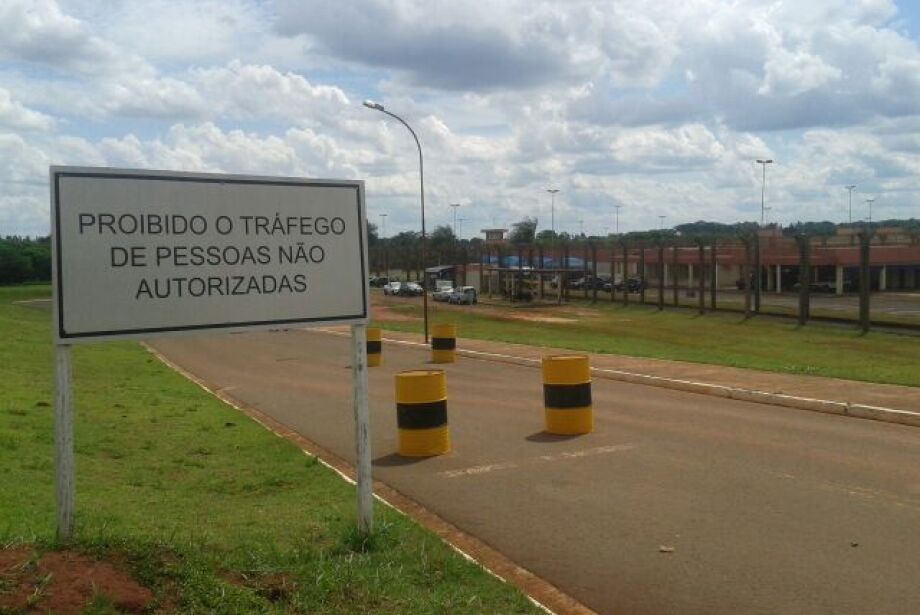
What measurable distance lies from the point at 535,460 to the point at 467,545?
300 centimetres

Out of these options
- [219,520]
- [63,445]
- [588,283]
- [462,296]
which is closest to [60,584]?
[63,445]

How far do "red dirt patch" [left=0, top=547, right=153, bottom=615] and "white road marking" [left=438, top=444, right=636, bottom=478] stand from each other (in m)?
5.02

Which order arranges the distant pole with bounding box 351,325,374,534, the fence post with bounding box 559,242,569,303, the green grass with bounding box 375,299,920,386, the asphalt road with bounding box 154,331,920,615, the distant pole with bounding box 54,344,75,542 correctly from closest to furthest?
the distant pole with bounding box 54,344,75,542 → the asphalt road with bounding box 154,331,920,615 → the distant pole with bounding box 351,325,374,534 → the green grass with bounding box 375,299,920,386 → the fence post with bounding box 559,242,569,303

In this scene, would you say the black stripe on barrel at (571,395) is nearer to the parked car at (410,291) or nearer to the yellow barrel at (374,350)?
the yellow barrel at (374,350)

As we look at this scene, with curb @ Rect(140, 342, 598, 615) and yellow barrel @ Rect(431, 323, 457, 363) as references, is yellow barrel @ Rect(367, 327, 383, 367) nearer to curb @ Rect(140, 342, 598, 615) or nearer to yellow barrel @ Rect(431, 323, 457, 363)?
yellow barrel @ Rect(431, 323, 457, 363)

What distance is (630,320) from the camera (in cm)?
5053

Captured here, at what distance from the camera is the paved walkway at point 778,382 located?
13203 millimetres

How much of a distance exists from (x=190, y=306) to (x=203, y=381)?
15.7m

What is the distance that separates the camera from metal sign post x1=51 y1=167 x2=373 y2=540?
5273 millimetres

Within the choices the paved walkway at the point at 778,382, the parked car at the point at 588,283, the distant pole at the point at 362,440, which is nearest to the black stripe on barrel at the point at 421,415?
the distant pole at the point at 362,440

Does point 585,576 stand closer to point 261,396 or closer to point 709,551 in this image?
point 709,551

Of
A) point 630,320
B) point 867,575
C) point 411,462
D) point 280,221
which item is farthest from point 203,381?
point 630,320

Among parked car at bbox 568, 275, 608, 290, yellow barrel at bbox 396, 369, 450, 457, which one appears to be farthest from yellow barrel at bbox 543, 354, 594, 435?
parked car at bbox 568, 275, 608, 290

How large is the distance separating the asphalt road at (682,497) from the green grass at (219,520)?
A: 0.83 meters
